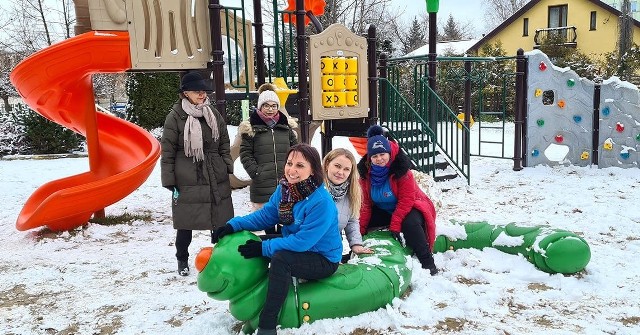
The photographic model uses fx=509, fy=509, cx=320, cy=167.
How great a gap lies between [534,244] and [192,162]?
9.41 ft

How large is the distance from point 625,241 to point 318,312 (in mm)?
3558

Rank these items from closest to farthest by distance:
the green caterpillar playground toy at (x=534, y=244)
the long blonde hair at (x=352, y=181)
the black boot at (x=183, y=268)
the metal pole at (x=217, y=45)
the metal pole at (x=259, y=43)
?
the long blonde hair at (x=352, y=181) → the green caterpillar playground toy at (x=534, y=244) → the black boot at (x=183, y=268) → the metal pole at (x=217, y=45) → the metal pole at (x=259, y=43)

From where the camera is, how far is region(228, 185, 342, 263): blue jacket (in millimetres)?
3020

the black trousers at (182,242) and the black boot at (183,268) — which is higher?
the black trousers at (182,242)

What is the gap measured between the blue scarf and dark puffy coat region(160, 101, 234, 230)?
1280 mm

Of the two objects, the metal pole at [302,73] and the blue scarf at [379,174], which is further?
the metal pole at [302,73]

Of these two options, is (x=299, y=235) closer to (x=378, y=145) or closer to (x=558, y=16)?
(x=378, y=145)

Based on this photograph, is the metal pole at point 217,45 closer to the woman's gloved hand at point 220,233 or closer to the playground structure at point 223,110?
the playground structure at point 223,110

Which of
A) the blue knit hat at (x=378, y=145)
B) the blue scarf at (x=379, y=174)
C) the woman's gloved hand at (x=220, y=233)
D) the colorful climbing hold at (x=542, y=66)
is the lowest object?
the woman's gloved hand at (x=220, y=233)

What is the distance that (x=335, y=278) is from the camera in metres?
3.27

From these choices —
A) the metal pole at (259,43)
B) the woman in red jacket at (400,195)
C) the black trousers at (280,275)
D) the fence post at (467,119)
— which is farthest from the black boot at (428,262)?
the fence post at (467,119)

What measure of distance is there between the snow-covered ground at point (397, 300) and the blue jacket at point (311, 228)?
1.58 ft

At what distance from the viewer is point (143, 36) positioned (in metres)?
5.52

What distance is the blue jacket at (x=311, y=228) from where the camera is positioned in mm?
3020
